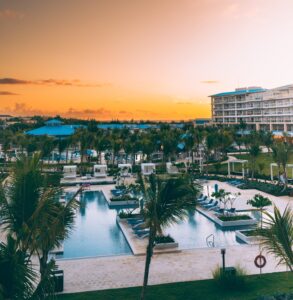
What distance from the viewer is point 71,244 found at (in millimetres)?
15523

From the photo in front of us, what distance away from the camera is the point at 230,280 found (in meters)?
9.92

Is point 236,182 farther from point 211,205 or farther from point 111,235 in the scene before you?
point 111,235

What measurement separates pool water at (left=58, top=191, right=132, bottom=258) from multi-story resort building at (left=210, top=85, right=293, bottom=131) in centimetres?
5624

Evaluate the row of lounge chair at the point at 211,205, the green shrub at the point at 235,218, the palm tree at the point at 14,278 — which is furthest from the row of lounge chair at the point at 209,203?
the palm tree at the point at 14,278

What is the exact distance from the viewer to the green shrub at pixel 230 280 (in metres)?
9.87

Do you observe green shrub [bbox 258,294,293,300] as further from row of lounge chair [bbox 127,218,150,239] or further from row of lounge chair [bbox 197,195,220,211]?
row of lounge chair [bbox 197,195,220,211]

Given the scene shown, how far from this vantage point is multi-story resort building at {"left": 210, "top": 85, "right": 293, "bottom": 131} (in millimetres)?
70000

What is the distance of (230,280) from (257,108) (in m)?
71.9

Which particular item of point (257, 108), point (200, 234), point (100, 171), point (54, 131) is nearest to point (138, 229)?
point (200, 234)

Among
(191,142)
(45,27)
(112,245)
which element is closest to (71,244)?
(112,245)

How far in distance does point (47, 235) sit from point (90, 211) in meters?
16.0

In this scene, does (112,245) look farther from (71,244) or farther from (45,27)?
(45,27)

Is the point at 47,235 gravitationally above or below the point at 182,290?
above

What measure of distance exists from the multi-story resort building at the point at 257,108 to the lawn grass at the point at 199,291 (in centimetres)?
6353
